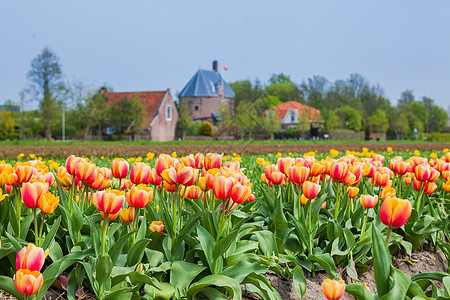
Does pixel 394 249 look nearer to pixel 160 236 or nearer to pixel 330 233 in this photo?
pixel 330 233

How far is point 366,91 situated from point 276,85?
71.5 ft

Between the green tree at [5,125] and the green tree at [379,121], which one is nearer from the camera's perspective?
the green tree at [5,125]

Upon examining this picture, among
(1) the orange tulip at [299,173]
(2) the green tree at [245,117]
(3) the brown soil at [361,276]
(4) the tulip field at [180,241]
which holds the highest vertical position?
(2) the green tree at [245,117]

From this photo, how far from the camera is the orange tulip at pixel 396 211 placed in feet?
5.67

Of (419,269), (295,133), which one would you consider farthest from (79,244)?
(295,133)

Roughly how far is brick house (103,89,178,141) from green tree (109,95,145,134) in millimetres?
1930

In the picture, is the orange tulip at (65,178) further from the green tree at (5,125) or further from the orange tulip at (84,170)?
the green tree at (5,125)

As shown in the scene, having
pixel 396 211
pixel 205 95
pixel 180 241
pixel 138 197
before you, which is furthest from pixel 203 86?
pixel 396 211

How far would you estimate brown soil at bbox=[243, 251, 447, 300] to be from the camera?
2379mm

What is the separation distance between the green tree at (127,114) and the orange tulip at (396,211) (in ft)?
126

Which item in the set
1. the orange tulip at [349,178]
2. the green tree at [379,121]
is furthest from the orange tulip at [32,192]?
the green tree at [379,121]

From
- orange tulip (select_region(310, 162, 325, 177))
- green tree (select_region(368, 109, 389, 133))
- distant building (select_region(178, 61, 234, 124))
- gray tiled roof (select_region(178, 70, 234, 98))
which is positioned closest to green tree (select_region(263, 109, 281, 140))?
distant building (select_region(178, 61, 234, 124))

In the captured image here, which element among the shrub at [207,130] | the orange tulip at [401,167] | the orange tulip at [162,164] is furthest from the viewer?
the shrub at [207,130]

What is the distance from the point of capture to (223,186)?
1.98 metres
